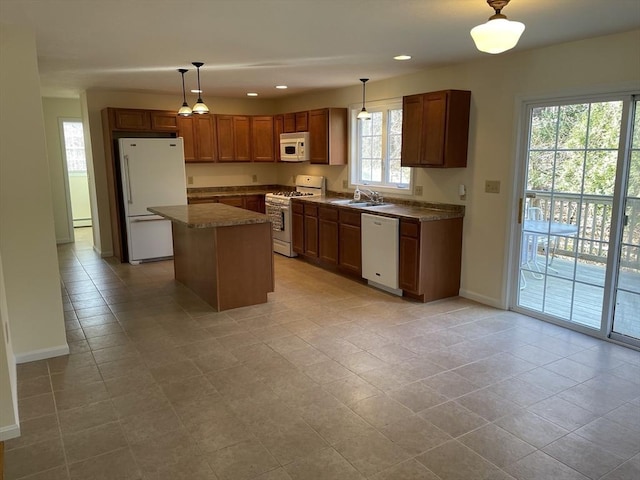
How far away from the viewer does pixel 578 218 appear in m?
3.93

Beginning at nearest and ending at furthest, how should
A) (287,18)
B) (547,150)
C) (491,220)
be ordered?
(287,18), (547,150), (491,220)

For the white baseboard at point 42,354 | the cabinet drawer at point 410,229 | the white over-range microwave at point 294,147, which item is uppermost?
the white over-range microwave at point 294,147

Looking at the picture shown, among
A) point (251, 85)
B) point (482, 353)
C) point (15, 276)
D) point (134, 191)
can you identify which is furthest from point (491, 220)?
point (134, 191)

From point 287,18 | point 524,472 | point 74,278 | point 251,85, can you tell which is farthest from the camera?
point 251,85

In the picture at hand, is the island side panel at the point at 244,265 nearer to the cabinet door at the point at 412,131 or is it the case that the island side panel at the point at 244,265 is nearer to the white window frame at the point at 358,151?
the cabinet door at the point at 412,131

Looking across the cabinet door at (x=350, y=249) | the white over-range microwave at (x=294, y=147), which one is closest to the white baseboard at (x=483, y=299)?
the cabinet door at (x=350, y=249)

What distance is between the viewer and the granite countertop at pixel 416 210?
472cm

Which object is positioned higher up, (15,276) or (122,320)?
(15,276)

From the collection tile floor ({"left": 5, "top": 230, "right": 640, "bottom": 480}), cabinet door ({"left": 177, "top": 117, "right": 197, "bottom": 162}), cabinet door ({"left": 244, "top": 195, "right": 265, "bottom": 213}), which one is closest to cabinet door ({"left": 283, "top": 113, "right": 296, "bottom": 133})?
cabinet door ({"left": 244, "top": 195, "right": 265, "bottom": 213})

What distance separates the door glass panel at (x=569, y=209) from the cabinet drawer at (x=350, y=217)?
6.01 feet

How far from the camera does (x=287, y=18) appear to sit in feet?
10.1

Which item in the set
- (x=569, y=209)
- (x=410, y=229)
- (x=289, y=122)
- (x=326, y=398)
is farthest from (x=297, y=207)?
(x=326, y=398)

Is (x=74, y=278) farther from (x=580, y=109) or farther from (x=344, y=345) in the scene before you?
(x=580, y=109)

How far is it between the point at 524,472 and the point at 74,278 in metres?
5.40
